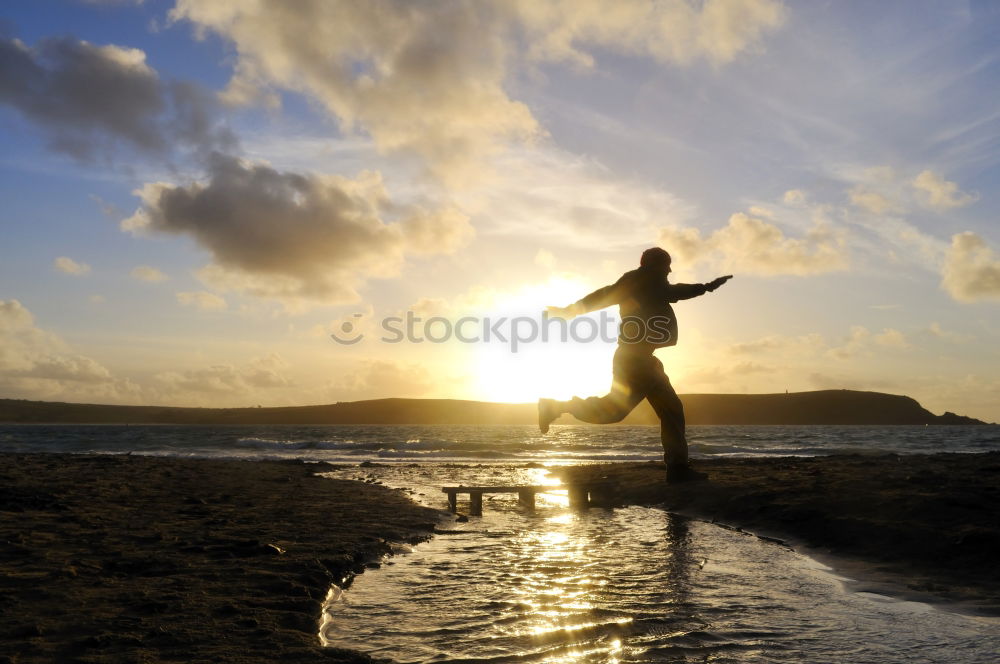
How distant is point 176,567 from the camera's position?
5953 millimetres

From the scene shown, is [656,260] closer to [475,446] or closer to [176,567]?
[176,567]

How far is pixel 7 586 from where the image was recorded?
502 cm

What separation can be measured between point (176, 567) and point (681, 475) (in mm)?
9170

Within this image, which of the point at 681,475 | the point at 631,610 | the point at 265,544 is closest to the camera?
the point at 631,610

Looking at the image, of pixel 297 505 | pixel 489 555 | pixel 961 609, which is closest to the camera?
pixel 961 609

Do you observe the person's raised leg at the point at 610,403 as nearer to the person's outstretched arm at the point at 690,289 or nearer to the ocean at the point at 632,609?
the person's outstretched arm at the point at 690,289

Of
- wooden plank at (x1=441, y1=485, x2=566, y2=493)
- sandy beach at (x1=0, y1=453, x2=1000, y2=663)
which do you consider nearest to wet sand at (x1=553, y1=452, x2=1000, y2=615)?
sandy beach at (x1=0, y1=453, x2=1000, y2=663)

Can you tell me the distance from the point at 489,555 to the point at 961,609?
3.98 meters

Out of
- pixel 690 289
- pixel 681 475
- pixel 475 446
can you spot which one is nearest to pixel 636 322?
pixel 690 289

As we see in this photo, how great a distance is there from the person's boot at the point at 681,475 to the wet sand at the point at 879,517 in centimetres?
25

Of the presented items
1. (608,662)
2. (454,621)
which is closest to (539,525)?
(454,621)

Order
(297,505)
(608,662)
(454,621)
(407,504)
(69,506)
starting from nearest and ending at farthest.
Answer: (608,662), (454,621), (69,506), (297,505), (407,504)

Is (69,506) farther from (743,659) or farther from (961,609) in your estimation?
(961,609)

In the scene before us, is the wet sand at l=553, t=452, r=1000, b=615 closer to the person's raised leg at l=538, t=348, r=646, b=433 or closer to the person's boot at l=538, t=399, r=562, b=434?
the person's raised leg at l=538, t=348, r=646, b=433
